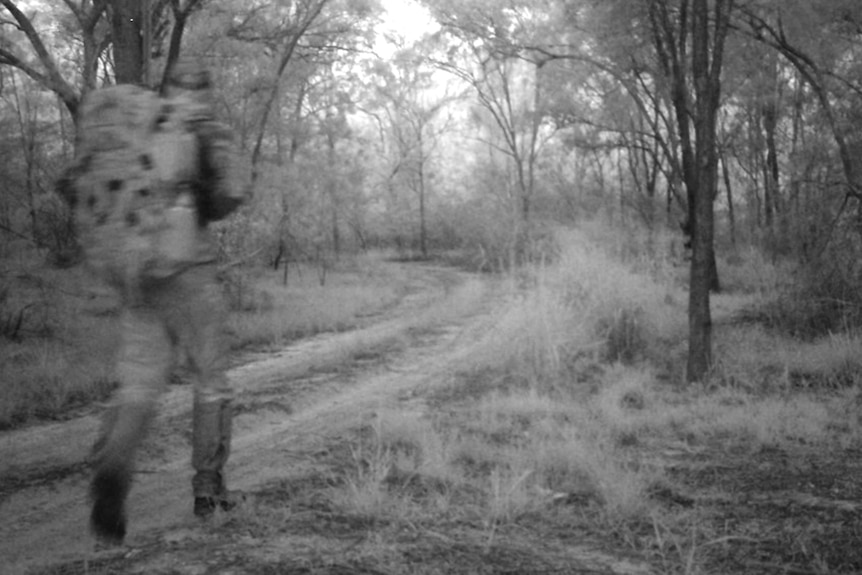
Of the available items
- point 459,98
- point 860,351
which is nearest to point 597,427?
point 860,351

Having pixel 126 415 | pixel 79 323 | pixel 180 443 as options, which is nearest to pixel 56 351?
pixel 79 323

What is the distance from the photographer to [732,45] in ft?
61.0

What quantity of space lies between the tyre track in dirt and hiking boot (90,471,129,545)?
0.39m

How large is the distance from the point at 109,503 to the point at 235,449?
2558mm

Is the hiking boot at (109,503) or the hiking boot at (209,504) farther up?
A: the hiking boot at (109,503)

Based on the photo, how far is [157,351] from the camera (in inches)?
165

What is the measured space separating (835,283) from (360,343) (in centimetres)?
548

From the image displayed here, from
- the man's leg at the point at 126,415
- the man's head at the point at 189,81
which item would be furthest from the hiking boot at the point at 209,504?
the man's head at the point at 189,81

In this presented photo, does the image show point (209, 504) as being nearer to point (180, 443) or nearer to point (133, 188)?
point (133, 188)

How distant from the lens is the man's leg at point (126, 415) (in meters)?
4.04

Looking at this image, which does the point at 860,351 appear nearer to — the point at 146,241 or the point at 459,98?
the point at 146,241

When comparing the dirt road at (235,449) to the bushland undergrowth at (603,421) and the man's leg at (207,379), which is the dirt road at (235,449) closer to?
the man's leg at (207,379)

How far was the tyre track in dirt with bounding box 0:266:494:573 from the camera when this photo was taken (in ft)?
16.0

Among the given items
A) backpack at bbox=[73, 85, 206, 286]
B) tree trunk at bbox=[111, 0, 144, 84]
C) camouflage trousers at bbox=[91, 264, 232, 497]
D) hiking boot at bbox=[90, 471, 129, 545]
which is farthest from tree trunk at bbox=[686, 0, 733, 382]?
hiking boot at bbox=[90, 471, 129, 545]
